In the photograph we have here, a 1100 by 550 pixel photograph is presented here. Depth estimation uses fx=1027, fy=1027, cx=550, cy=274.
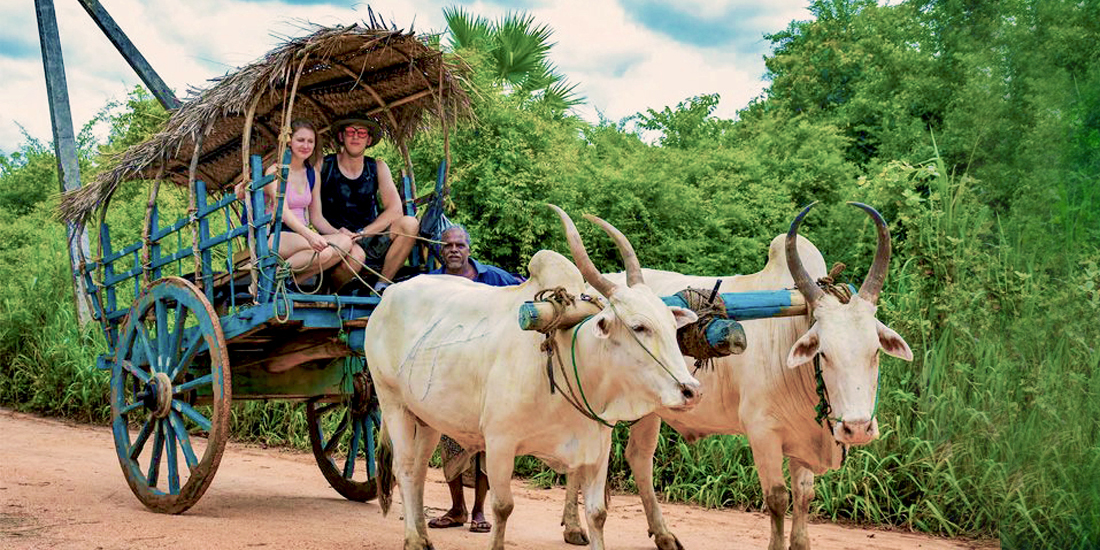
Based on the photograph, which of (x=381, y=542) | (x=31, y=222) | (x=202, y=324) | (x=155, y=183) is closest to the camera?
(x=381, y=542)

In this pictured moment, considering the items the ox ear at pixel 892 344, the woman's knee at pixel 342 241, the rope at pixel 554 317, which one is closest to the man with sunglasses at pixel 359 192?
the woman's knee at pixel 342 241

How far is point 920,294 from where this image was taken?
7.36 meters

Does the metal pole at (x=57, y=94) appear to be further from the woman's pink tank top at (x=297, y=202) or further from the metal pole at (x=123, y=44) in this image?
the woman's pink tank top at (x=297, y=202)

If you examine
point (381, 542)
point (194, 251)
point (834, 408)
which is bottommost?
point (381, 542)

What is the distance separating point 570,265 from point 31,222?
15.1m

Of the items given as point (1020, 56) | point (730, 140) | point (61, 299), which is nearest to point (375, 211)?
point (1020, 56)

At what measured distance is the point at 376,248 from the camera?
625 centimetres

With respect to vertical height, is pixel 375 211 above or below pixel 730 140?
below

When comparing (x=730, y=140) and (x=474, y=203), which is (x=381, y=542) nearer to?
(x=474, y=203)

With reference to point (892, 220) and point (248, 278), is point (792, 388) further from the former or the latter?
point (892, 220)

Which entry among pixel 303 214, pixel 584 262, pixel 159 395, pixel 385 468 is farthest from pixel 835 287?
pixel 159 395

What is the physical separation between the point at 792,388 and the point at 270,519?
3159 mm

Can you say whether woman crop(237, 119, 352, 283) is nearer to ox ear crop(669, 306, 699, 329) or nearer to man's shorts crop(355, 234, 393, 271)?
man's shorts crop(355, 234, 393, 271)

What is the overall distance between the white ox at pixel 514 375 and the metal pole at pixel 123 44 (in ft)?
24.3
